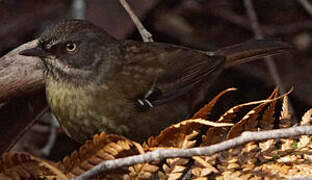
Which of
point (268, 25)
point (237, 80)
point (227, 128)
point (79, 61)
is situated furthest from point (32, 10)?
point (227, 128)

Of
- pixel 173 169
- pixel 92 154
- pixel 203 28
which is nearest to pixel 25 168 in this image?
pixel 92 154

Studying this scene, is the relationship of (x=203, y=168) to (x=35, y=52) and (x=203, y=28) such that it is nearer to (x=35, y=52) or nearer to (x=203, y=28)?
(x=35, y=52)

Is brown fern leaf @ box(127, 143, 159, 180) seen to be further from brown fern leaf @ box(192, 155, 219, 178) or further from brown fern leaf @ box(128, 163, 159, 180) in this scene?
brown fern leaf @ box(192, 155, 219, 178)

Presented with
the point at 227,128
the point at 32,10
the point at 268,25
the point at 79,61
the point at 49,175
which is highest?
the point at 268,25

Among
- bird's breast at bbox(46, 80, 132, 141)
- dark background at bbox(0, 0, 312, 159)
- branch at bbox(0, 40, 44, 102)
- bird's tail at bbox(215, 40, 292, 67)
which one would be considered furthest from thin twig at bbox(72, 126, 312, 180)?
dark background at bbox(0, 0, 312, 159)

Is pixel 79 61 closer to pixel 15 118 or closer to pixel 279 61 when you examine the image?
pixel 15 118
